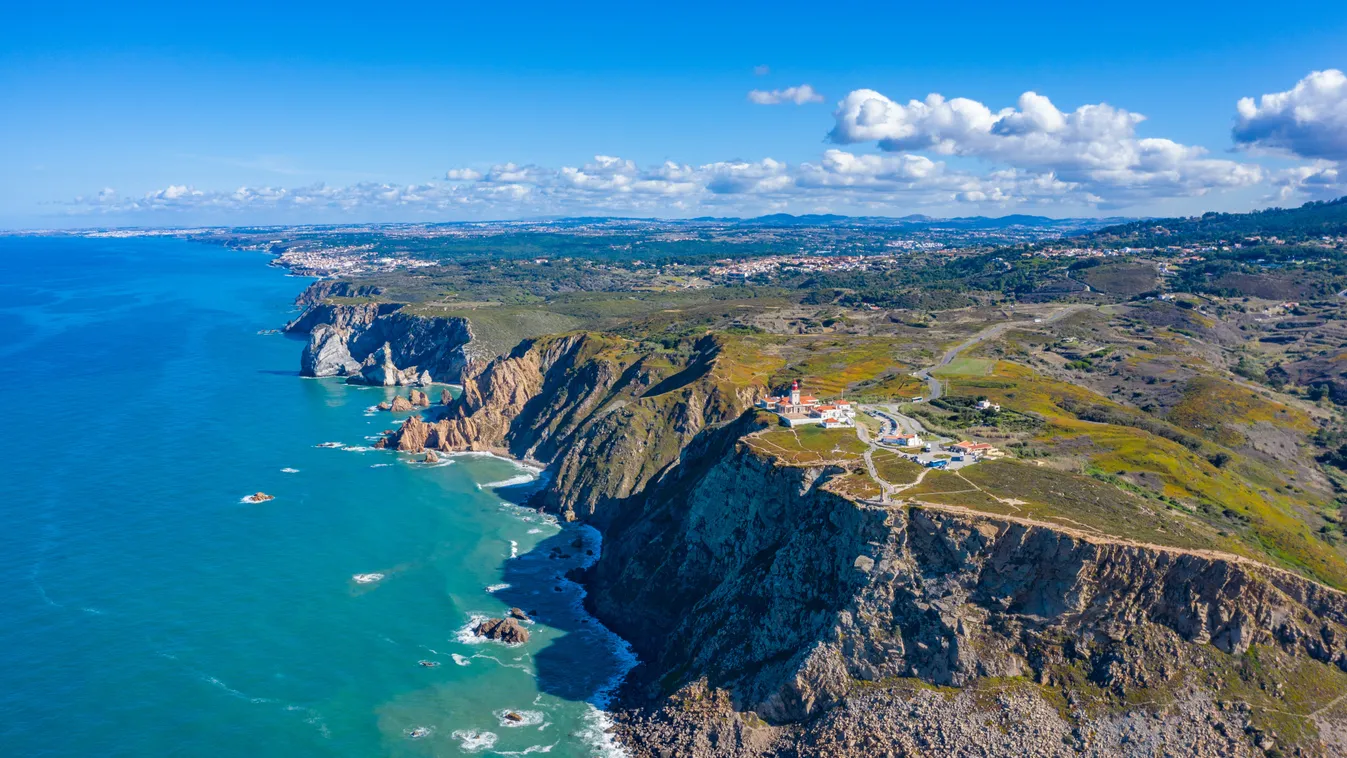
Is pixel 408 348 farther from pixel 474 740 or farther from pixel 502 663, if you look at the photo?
pixel 474 740

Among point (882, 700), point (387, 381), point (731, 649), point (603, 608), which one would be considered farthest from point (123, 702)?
point (387, 381)

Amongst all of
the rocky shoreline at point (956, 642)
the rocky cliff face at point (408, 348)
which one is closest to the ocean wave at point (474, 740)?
the rocky shoreline at point (956, 642)

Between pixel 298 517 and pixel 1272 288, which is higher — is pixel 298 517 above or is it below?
below

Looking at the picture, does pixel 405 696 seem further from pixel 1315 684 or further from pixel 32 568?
pixel 1315 684

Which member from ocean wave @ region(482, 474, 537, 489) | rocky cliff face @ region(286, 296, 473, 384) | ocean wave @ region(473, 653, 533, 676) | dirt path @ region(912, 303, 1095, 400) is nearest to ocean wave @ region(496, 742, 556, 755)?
ocean wave @ region(473, 653, 533, 676)

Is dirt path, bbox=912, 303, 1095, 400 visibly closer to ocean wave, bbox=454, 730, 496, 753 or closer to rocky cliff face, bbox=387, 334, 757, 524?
rocky cliff face, bbox=387, 334, 757, 524

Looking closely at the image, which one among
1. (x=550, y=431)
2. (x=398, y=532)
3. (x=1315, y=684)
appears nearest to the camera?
(x=1315, y=684)

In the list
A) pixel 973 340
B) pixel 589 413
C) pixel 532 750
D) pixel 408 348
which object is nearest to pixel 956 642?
pixel 532 750
